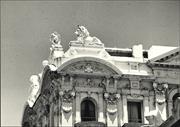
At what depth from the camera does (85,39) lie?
4512 cm

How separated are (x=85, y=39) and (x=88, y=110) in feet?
18.6

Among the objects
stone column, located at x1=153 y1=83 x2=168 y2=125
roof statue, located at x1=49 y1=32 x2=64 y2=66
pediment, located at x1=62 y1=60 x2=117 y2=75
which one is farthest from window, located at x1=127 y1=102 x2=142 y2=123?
roof statue, located at x1=49 y1=32 x2=64 y2=66

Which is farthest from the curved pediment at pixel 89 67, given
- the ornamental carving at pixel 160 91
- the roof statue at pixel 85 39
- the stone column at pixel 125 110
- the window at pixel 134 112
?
the ornamental carving at pixel 160 91

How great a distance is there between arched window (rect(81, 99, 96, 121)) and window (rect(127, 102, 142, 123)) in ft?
9.31

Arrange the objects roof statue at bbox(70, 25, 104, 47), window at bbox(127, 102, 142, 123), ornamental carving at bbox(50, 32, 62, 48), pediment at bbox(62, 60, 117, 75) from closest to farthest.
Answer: pediment at bbox(62, 60, 117, 75)
window at bbox(127, 102, 142, 123)
roof statue at bbox(70, 25, 104, 47)
ornamental carving at bbox(50, 32, 62, 48)

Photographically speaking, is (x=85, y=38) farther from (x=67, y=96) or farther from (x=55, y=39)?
(x=67, y=96)

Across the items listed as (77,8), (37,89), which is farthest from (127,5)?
(37,89)

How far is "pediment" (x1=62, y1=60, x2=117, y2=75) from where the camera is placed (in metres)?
43.4

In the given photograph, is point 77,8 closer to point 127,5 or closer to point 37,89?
point 127,5

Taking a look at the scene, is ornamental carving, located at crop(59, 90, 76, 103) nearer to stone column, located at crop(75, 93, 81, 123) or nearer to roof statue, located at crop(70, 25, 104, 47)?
stone column, located at crop(75, 93, 81, 123)

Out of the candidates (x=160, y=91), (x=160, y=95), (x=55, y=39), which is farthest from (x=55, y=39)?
(x=160, y=95)

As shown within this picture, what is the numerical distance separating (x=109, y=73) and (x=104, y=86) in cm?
108

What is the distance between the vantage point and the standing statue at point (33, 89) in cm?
5337

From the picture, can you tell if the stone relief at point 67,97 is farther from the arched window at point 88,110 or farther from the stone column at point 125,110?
the stone column at point 125,110
